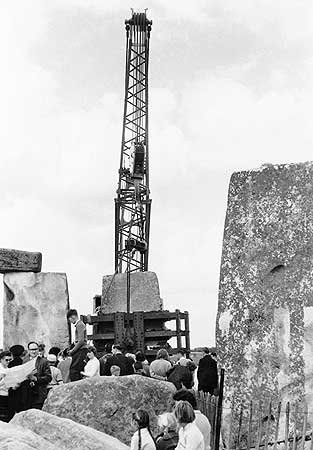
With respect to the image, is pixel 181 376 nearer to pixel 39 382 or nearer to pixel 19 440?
pixel 39 382

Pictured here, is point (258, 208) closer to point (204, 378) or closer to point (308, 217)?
point (308, 217)

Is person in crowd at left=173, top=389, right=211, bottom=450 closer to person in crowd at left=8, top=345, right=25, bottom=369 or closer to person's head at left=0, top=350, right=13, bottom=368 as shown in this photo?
person's head at left=0, top=350, right=13, bottom=368

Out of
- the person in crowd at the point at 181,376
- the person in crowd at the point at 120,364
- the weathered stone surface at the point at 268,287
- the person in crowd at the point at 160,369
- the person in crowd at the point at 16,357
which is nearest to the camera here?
the weathered stone surface at the point at 268,287

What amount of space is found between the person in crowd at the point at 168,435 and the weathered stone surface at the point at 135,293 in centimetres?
1307

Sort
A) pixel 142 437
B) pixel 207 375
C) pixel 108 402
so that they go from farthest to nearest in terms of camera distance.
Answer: pixel 207 375, pixel 108 402, pixel 142 437

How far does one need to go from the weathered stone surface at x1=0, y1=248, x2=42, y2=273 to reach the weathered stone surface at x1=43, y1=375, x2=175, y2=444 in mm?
9751

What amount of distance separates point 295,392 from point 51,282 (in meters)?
12.1

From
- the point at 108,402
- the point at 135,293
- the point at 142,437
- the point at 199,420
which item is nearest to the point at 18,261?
the point at 135,293

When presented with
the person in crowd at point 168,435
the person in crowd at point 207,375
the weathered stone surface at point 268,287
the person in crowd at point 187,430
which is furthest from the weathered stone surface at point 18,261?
the person in crowd at point 187,430

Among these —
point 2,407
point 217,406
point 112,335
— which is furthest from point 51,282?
point 217,406

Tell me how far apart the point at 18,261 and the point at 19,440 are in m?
13.8

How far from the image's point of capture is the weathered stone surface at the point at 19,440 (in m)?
4.96

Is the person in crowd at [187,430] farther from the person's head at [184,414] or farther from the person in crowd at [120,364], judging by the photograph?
the person in crowd at [120,364]

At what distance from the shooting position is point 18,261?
1878cm
